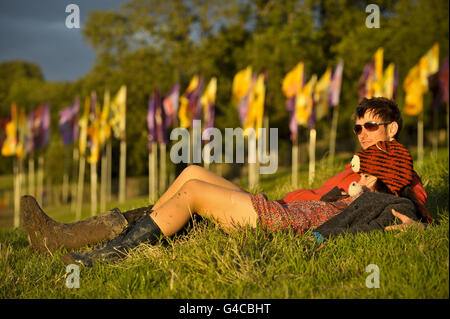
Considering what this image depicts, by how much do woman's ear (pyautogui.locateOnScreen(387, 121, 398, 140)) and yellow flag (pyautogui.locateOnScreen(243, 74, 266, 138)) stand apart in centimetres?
1057

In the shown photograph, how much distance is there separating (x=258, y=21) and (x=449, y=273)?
27.1 m

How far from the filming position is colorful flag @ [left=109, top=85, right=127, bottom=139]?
17.4 metres

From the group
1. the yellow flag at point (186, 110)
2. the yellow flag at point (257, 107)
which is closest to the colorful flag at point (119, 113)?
the yellow flag at point (186, 110)

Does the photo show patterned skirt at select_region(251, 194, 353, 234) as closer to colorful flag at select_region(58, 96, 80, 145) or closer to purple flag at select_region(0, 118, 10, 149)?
colorful flag at select_region(58, 96, 80, 145)

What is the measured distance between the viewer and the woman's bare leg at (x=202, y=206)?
3.12 meters

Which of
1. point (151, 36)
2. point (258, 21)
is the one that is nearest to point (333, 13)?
point (258, 21)

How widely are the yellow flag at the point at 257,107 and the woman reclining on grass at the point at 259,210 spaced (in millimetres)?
10921

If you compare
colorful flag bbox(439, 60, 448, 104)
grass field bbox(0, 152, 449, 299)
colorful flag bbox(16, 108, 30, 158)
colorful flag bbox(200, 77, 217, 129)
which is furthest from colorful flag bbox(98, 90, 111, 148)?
grass field bbox(0, 152, 449, 299)

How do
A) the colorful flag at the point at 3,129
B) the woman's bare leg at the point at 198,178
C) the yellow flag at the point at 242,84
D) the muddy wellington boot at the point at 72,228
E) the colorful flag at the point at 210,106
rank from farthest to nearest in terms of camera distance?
the colorful flag at the point at 3,129, the colorful flag at the point at 210,106, the yellow flag at the point at 242,84, the woman's bare leg at the point at 198,178, the muddy wellington boot at the point at 72,228

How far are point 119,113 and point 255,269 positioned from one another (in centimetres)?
1571

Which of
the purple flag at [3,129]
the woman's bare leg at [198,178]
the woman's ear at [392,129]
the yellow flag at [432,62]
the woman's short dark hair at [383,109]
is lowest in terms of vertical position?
the woman's bare leg at [198,178]

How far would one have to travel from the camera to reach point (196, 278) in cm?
276

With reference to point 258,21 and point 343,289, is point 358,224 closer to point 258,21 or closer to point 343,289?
point 343,289

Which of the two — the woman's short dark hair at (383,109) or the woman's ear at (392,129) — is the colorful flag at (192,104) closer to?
the woman's short dark hair at (383,109)
